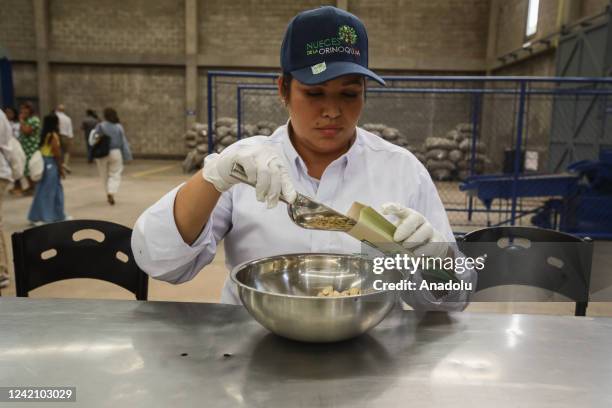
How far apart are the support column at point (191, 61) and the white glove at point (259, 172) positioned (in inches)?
440

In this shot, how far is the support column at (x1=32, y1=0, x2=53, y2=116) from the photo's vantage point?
36.7ft

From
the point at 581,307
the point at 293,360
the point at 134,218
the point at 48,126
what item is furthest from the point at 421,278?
the point at 134,218

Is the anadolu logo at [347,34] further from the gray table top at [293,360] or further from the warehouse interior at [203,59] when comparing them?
the warehouse interior at [203,59]

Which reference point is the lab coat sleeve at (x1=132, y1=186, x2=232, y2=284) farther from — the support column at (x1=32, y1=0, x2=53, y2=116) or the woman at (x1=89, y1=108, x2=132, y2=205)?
the support column at (x1=32, y1=0, x2=53, y2=116)

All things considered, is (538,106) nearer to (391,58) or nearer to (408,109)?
(408,109)

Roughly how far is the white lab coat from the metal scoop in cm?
19

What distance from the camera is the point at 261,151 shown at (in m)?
1.04

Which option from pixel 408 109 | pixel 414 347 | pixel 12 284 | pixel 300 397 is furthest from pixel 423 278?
pixel 408 109

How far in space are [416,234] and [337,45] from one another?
0.50m

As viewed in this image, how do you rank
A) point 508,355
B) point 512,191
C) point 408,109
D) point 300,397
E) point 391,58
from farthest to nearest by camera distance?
point 391,58 → point 408,109 → point 512,191 → point 508,355 → point 300,397

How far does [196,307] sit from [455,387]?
595mm

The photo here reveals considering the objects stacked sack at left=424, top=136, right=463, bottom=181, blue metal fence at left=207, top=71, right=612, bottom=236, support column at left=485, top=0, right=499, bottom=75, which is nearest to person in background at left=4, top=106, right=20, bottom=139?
blue metal fence at left=207, top=71, right=612, bottom=236

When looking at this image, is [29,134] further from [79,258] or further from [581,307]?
[581,307]

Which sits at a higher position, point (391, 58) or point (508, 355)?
point (391, 58)
